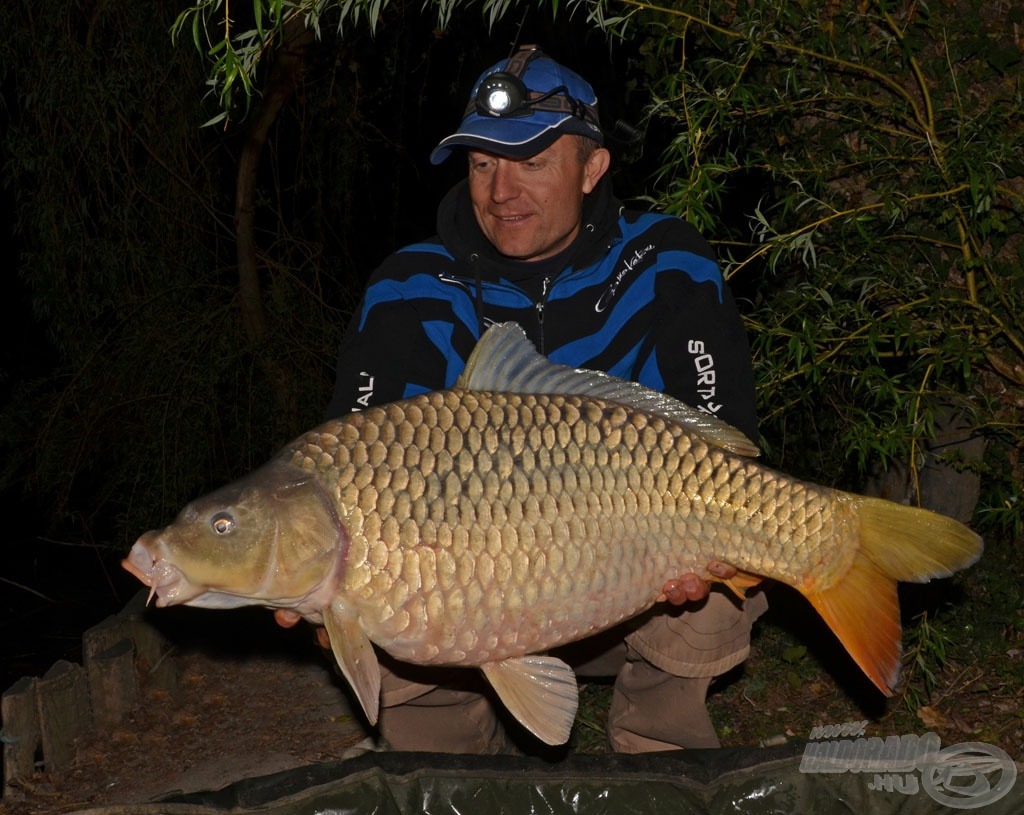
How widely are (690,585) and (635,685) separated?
1.63 feet

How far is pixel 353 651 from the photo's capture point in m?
1.67

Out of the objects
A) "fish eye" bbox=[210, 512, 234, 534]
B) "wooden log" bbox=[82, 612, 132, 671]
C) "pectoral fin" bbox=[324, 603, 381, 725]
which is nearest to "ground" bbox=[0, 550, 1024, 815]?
"wooden log" bbox=[82, 612, 132, 671]

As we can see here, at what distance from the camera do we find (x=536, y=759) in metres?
1.98

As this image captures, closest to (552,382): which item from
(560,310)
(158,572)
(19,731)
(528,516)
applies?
(528,516)

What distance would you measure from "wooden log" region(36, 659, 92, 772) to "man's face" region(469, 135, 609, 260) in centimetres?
159

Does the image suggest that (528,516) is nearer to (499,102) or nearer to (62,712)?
(499,102)

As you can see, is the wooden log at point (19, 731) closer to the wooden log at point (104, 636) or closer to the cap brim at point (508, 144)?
the wooden log at point (104, 636)

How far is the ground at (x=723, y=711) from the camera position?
2736 millimetres

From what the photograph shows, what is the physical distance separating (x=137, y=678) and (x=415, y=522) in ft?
6.28

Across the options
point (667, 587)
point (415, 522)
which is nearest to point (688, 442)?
point (667, 587)

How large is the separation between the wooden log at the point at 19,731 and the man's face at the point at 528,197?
1578 millimetres

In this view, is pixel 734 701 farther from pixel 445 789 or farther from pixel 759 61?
pixel 759 61

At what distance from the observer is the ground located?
274cm

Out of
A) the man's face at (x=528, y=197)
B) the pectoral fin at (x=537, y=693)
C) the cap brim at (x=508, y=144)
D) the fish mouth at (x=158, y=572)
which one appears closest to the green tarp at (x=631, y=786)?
the pectoral fin at (x=537, y=693)
